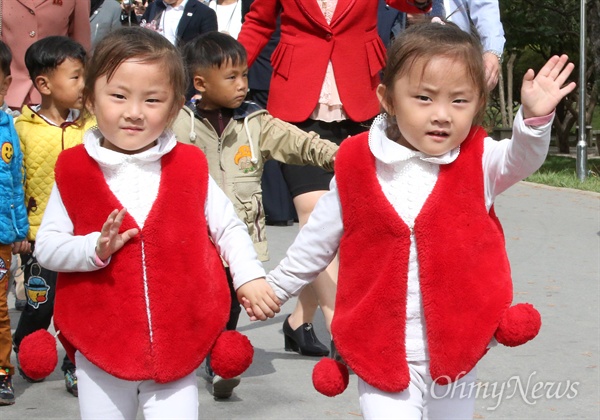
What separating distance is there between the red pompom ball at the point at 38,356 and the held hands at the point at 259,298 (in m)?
0.66

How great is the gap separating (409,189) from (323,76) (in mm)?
2218

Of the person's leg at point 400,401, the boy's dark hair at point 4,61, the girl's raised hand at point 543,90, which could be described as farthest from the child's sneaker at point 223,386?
the girl's raised hand at point 543,90

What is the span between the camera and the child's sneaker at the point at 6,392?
17.6 ft

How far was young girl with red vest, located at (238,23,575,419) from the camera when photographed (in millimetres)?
3469

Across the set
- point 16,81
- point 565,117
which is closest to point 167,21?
point 16,81

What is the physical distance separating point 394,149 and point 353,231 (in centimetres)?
29

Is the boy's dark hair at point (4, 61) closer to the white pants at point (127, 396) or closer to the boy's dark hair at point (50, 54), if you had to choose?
the boy's dark hair at point (50, 54)

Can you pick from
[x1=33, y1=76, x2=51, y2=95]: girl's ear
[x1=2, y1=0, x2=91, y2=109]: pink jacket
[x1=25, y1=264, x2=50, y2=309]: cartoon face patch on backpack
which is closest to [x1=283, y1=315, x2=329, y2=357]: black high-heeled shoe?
[x1=25, y1=264, x2=50, y2=309]: cartoon face patch on backpack

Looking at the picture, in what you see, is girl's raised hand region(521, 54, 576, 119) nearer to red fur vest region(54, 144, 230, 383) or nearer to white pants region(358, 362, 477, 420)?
white pants region(358, 362, 477, 420)

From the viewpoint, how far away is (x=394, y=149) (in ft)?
11.7

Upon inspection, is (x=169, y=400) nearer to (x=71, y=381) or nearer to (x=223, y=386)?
Result: (x=223, y=386)

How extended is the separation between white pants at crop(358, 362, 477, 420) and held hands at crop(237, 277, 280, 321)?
1.22ft

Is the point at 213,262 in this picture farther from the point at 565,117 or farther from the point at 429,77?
the point at 565,117

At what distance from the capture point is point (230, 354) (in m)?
3.58
